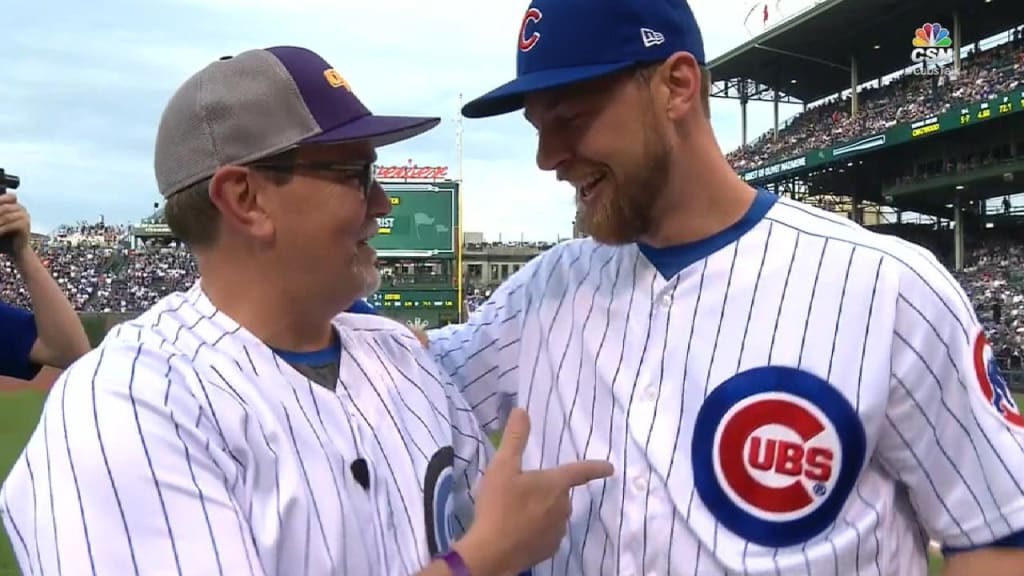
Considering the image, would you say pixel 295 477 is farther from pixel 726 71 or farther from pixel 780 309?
pixel 726 71

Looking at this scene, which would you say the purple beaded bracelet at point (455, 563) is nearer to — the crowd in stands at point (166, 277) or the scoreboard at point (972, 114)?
the crowd in stands at point (166, 277)

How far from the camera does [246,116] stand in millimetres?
1368

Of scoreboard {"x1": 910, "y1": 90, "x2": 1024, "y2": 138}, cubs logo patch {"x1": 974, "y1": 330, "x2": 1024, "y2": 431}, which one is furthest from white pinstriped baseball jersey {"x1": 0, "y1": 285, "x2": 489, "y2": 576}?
scoreboard {"x1": 910, "y1": 90, "x2": 1024, "y2": 138}

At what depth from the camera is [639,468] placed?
157 centimetres

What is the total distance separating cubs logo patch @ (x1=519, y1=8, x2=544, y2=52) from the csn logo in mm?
28177

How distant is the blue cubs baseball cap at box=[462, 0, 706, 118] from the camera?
1.59 m

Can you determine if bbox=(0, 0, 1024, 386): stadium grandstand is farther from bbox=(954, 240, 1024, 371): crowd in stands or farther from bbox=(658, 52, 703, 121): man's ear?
bbox=(658, 52, 703, 121): man's ear

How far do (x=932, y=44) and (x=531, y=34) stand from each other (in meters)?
28.8

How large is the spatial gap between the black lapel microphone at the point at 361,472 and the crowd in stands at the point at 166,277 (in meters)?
16.1

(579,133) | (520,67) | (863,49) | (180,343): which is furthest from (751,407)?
(863,49)

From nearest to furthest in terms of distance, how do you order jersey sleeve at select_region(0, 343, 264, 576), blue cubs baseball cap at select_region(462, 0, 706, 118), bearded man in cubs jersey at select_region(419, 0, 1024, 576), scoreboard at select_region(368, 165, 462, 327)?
1. jersey sleeve at select_region(0, 343, 264, 576)
2. bearded man in cubs jersey at select_region(419, 0, 1024, 576)
3. blue cubs baseball cap at select_region(462, 0, 706, 118)
4. scoreboard at select_region(368, 165, 462, 327)

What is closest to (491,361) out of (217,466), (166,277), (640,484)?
(640,484)

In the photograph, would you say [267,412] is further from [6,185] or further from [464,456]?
[6,185]

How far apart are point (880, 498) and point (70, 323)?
248cm
